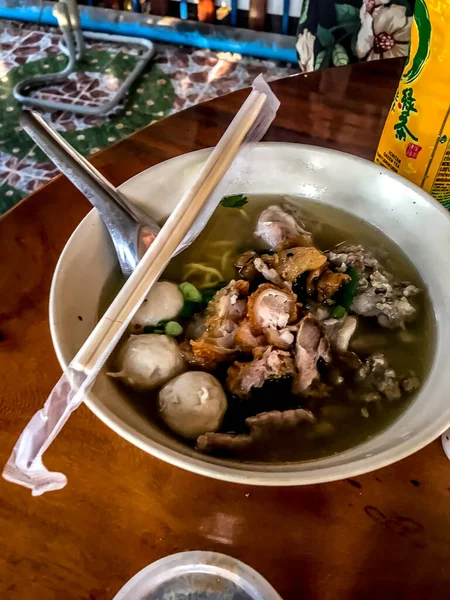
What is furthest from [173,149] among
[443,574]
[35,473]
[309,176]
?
[443,574]

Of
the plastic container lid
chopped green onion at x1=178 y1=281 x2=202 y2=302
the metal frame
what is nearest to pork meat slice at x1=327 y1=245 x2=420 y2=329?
chopped green onion at x1=178 y1=281 x2=202 y2=302

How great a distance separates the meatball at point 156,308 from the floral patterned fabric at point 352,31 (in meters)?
1.21

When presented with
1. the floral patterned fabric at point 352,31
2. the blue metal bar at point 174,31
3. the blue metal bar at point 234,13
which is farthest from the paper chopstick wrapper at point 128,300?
the blue metal bar at point 234,13

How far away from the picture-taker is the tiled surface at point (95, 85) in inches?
86.4

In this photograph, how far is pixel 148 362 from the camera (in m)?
0.73

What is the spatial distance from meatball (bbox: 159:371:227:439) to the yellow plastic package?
0.49m

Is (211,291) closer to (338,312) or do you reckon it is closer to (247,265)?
(247,265)

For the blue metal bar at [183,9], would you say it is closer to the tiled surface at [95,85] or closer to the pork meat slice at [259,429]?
the tiled surface at [95,85]

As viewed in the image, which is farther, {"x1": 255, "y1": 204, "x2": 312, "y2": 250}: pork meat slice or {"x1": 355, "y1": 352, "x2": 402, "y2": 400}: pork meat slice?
{"x1": 255, "y1": 204, "x2": 312, "y2": 250}: pork meat slice

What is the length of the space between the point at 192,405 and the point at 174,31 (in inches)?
98.9

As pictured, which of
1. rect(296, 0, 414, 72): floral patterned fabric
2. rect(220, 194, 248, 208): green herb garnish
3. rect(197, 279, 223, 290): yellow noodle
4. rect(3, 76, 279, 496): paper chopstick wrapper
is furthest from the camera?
rect(296, 0, 414, 72): floral patterned fabric

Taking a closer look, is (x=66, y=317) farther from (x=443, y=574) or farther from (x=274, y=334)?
(x=443, y=574)

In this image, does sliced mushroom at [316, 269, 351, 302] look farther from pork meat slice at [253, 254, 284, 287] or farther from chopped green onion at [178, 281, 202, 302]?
chopped green onion at [178, 281, 202, 302]

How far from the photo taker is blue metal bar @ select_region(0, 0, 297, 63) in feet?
8.61
